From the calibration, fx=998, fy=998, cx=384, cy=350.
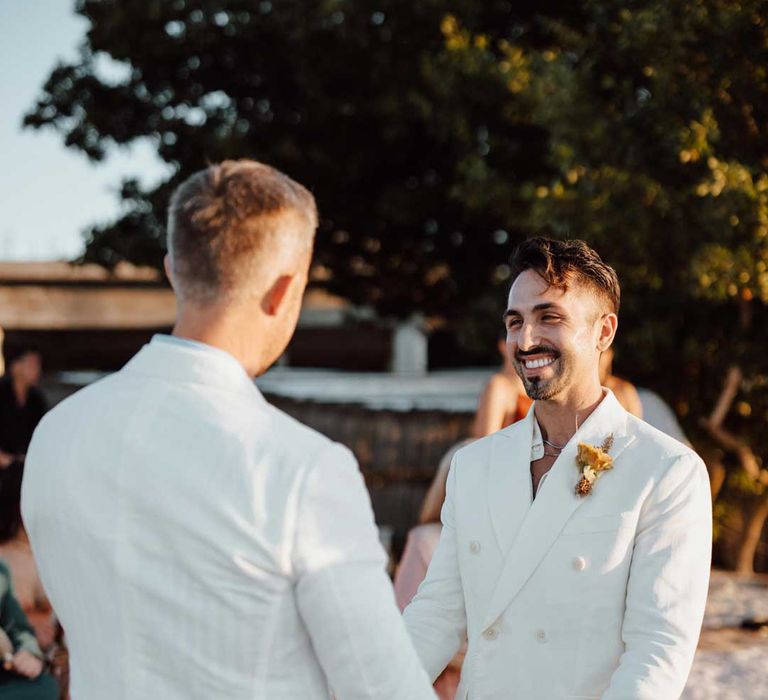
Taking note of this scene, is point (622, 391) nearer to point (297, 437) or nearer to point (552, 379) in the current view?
point (552, 379)

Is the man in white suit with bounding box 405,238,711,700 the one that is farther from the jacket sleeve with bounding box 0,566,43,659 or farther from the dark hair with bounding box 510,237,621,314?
the jacket sleeve with bounding box 0,566,43,659

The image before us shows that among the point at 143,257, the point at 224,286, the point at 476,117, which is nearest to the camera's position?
the point at 224,286

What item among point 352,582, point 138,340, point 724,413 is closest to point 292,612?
point 352,582

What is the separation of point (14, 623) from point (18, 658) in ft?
0.62

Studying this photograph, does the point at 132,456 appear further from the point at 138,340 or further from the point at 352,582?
the point at 138,340

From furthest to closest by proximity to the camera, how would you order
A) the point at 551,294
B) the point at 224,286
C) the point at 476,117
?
the point at 476,117 → the point at 551,294 → the point at 224,286

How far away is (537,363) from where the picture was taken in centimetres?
258

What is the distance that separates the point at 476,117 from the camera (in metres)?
10.2

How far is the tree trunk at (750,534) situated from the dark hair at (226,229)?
927cm

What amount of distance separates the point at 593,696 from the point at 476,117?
852 centimetres

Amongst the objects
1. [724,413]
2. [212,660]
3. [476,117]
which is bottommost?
[724,413]

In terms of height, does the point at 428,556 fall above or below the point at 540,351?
below

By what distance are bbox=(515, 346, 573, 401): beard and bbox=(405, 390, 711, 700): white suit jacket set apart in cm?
12

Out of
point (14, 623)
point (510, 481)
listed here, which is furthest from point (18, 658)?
point (510, 481)
